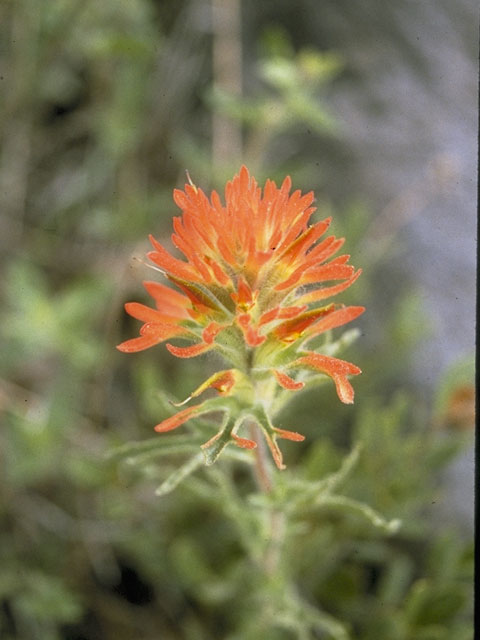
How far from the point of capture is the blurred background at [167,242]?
1.80 m

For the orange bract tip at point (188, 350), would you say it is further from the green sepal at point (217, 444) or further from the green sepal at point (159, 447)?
the green sepal at point (159, 447)

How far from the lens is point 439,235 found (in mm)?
2266

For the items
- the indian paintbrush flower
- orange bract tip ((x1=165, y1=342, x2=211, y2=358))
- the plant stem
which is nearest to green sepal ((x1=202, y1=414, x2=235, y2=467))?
the indian paintbrush flower

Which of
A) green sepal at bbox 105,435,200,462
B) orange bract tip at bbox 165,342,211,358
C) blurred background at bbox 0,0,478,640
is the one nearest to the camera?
orange bract tip at bbox 165,342,211,358

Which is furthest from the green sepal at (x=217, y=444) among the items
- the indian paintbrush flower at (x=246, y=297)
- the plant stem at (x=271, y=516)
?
the plant stem at (x=271, y=516)

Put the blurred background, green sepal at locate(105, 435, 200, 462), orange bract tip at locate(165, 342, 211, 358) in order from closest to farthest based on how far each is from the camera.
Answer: orange bract tip at locate(165, 342, 211, 358) < green sepal at locate(105, 435, 200, 462) < the blurred background

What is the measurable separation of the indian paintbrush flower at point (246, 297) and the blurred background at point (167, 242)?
62cm

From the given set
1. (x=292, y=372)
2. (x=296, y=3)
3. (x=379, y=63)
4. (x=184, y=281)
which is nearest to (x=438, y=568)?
(x=292, y=372)

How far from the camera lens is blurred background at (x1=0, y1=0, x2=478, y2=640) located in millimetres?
1802

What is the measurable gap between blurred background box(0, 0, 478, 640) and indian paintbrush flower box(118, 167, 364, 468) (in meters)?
0.62

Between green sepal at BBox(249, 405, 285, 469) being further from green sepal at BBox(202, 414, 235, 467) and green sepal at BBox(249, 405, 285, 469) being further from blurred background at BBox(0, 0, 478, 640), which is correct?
blurred background at BBox(0, 0, 478, 640)

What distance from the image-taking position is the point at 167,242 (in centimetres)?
247

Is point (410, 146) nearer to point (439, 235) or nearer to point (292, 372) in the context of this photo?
point (439, 235)

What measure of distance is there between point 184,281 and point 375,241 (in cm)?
134
